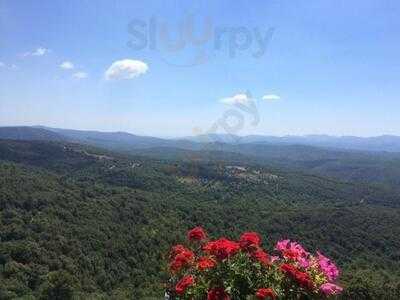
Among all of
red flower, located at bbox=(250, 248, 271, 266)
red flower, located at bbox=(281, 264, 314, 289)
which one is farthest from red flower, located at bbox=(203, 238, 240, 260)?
red flower, located at bbox=(281, 264, 314, 289)

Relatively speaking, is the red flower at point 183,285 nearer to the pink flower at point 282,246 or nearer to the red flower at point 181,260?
the red flower at point 181,260

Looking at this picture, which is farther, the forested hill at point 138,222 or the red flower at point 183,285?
the forested hill at point 138,222

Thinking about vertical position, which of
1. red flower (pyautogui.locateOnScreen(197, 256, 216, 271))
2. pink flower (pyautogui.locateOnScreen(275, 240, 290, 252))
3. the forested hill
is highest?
pink flower (pyautogui.locateOnScreen(275, 240, 290, 252))

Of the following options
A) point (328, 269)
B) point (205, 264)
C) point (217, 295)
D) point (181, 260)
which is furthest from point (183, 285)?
point (328, 269)

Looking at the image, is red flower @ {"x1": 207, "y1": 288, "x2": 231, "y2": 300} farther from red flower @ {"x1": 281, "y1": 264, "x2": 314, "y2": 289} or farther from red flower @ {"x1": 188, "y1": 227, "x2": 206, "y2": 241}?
red flower @ {"x1": 188, "y1": 227, "x2": 206, "y2": 241}

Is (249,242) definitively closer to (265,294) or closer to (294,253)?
(294,253)

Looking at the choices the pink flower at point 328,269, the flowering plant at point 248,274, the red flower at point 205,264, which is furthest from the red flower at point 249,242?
the pink flower at point 328,269
